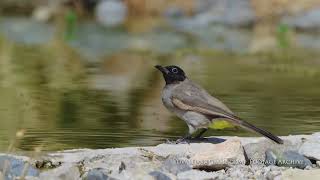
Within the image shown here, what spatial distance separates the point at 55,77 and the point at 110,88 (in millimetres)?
1198

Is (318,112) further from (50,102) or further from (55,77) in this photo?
(55,77)

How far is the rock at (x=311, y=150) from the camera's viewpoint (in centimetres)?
646

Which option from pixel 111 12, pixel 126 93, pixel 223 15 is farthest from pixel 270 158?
pixel 111 12

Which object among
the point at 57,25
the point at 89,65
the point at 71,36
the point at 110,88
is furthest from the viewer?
the point at 57,25

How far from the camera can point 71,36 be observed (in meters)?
18.9

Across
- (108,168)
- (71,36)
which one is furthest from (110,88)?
(71,36)

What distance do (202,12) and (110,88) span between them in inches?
446

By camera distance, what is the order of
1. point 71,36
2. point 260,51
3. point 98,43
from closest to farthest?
point 260,51, point 98,43, point 71,36

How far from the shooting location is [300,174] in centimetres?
608

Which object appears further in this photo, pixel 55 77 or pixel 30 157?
pixel 55 77

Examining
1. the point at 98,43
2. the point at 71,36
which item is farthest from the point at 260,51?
the point at 71,36

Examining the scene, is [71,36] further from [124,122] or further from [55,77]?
[124,122]

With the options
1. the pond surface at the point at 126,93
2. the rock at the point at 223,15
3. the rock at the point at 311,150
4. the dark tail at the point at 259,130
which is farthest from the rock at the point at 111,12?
the rock at the point at 311,150

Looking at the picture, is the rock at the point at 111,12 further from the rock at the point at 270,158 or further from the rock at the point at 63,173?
the rock at the point at 63,173
